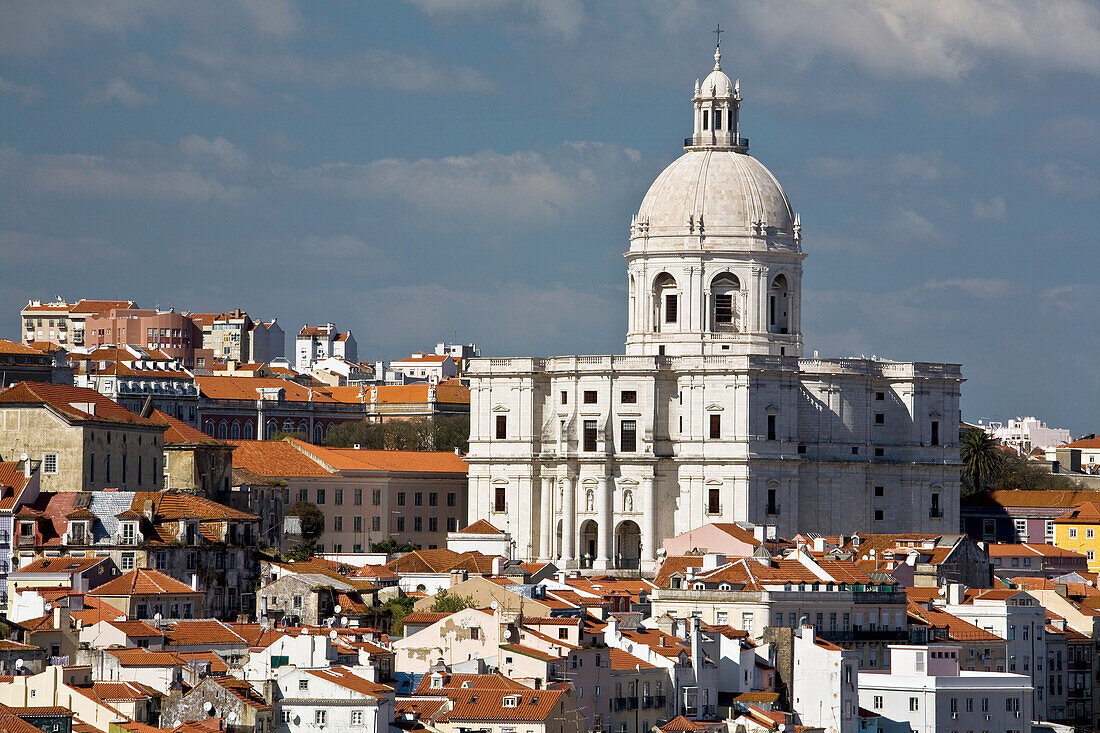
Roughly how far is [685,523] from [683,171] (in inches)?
656

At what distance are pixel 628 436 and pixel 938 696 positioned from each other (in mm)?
51380

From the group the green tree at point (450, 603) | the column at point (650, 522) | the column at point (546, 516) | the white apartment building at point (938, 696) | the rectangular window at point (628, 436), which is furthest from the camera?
the column at point (546, 516)

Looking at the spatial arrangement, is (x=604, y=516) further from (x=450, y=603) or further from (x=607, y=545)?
(x=450, y=603)

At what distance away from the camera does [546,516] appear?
134m

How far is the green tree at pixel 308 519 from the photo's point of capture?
131375 mm

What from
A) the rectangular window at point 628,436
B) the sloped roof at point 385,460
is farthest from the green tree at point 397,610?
the sloped roof at point 385,460

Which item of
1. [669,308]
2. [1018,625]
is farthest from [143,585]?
[669,308]

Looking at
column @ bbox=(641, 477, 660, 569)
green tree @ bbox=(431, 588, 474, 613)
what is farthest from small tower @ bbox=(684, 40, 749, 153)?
green tree @ bbox=(431, 588, 474, 613)

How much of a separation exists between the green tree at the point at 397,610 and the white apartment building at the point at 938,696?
13135 mm

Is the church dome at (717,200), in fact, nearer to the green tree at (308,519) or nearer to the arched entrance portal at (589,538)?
the arched entrance portal at (589,538)

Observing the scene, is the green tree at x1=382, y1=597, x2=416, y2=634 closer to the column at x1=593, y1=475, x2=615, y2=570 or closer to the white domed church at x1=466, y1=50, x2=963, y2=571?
the white domed church at x1=466, y1=50, x2=963, y2=571

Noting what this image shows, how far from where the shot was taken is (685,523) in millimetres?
130375

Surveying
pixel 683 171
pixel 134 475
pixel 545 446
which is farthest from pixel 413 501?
pixel 134 475

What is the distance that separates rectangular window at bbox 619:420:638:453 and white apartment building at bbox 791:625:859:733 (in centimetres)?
5090
